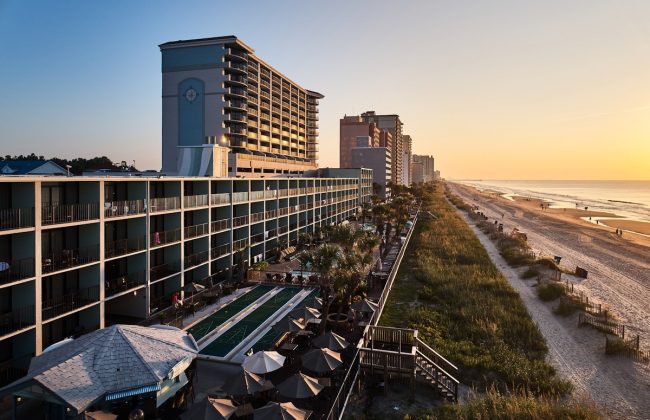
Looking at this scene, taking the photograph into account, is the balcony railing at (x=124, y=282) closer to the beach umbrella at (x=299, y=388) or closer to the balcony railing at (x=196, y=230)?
the balcony railing at (x=196, y=230)

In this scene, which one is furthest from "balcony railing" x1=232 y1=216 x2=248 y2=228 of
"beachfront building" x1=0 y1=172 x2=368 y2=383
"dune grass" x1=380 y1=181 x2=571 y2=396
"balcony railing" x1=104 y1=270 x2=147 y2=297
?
"dune grass" x1=380 y1=181 x2=571 y2=396

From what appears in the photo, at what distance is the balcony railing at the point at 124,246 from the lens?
72.3ft

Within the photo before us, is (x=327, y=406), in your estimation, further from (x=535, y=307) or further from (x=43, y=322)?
(x=535, y=307)

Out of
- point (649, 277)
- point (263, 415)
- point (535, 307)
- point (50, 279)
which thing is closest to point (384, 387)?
point (263, 415)

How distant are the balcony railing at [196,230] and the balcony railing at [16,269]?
458 inches

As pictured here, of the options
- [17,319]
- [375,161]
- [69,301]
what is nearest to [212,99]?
[69,301]

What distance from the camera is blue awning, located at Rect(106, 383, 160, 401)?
1337 centimetres

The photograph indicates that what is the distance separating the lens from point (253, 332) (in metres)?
22.2

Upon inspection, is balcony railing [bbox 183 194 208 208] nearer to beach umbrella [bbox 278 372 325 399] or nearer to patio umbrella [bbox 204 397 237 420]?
beach umbrella [bbox 278 372 325 399]

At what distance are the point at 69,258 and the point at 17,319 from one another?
3488mm

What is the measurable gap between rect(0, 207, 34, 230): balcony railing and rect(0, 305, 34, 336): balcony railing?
3401mm

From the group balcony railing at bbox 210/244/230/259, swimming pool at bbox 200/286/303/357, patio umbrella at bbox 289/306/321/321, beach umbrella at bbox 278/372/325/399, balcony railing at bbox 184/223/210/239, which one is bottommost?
swimming pool at bbox 200/286/303/357

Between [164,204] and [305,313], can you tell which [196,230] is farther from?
[305,313]

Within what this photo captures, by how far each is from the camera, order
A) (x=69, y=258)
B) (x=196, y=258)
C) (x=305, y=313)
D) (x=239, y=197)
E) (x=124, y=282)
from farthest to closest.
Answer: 1. (x=239, y=197)
2. (x=196, y=258)
3. (x=124, y=282)
4. (x=305, y=313)
5. (x=69, y=258)
